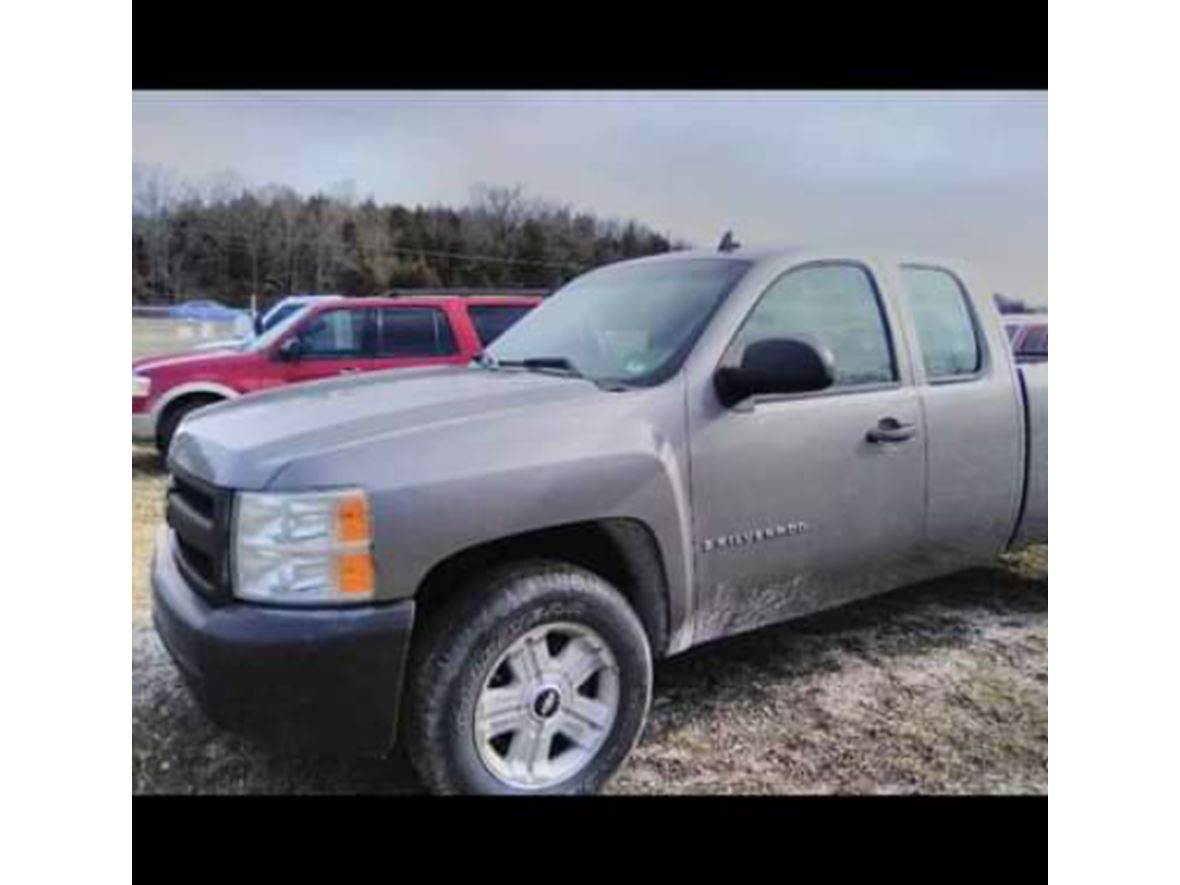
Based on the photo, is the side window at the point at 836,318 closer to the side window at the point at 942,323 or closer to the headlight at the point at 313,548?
the side window at the point at 942,323

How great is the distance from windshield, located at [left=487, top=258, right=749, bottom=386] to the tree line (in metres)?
0.39

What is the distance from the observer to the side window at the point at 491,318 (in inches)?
185

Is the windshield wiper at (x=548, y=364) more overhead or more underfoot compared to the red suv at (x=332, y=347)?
more underfoot

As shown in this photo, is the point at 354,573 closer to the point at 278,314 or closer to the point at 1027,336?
the point at 1027,336

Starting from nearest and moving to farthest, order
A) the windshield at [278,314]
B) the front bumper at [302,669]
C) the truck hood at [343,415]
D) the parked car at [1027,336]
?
the front bumper at [302,669] → the truck hood at [343,415] → the parked car at [1027,336] → the windshield at [278,314]

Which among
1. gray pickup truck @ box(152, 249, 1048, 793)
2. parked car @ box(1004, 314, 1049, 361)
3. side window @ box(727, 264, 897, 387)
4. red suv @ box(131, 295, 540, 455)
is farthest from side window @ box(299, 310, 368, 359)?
parked car @ box(1004, 314, 1049, 361)

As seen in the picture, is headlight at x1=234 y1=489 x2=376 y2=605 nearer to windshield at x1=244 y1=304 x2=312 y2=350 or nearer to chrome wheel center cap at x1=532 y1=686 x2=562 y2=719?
chrome wheel center cap at x1=532 y1=686 x2=562 y2=719

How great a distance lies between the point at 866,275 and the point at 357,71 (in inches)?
84.6

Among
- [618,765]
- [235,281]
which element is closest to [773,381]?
[618,765]

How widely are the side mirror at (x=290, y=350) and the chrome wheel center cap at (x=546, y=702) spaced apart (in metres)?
4.15

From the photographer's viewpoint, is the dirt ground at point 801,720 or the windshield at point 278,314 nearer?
the dirt ground at point 801,720

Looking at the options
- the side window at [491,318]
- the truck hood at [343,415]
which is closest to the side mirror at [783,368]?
the truck hood at [343,415]

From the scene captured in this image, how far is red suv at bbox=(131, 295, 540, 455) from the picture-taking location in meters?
5.18

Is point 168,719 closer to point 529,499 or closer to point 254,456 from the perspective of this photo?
point 254,456
